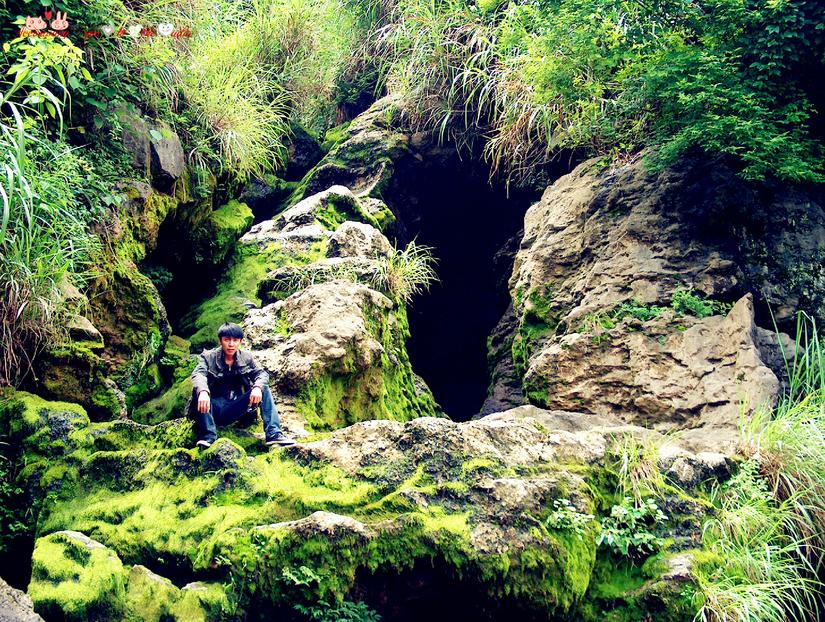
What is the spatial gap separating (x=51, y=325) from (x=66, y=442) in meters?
0.94

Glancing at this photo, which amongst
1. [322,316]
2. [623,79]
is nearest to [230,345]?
[322,316]

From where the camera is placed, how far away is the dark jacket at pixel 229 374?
15.5ft

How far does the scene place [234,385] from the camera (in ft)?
15.9

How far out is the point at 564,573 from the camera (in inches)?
140

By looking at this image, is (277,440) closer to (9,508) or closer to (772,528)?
(9,508)

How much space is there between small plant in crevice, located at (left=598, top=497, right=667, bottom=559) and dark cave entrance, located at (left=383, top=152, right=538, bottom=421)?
596 cm

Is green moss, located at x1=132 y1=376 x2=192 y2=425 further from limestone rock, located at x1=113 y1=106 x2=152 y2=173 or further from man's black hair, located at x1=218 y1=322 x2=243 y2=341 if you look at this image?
limestone rock, located at x1=113 y1=106 x2=152 y2=173

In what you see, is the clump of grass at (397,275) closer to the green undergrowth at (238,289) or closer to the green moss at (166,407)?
the green undergrowth at (238,289)

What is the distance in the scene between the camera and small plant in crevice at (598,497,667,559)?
379 cm

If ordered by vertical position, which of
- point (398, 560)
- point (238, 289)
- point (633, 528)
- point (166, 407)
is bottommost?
point (398, 560)

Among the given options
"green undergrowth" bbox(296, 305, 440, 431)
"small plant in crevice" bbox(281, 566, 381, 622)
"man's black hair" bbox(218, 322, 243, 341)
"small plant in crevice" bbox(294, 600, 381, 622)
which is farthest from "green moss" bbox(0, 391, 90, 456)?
"small plant in crevice" bbox(294, 600, 381, 622)

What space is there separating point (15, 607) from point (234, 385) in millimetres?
2014

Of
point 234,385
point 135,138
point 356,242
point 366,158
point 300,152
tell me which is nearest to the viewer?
point 234,385

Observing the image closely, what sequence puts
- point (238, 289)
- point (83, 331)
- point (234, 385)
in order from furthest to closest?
point (238, 289) < point (83, 331) < point (234, 385)
